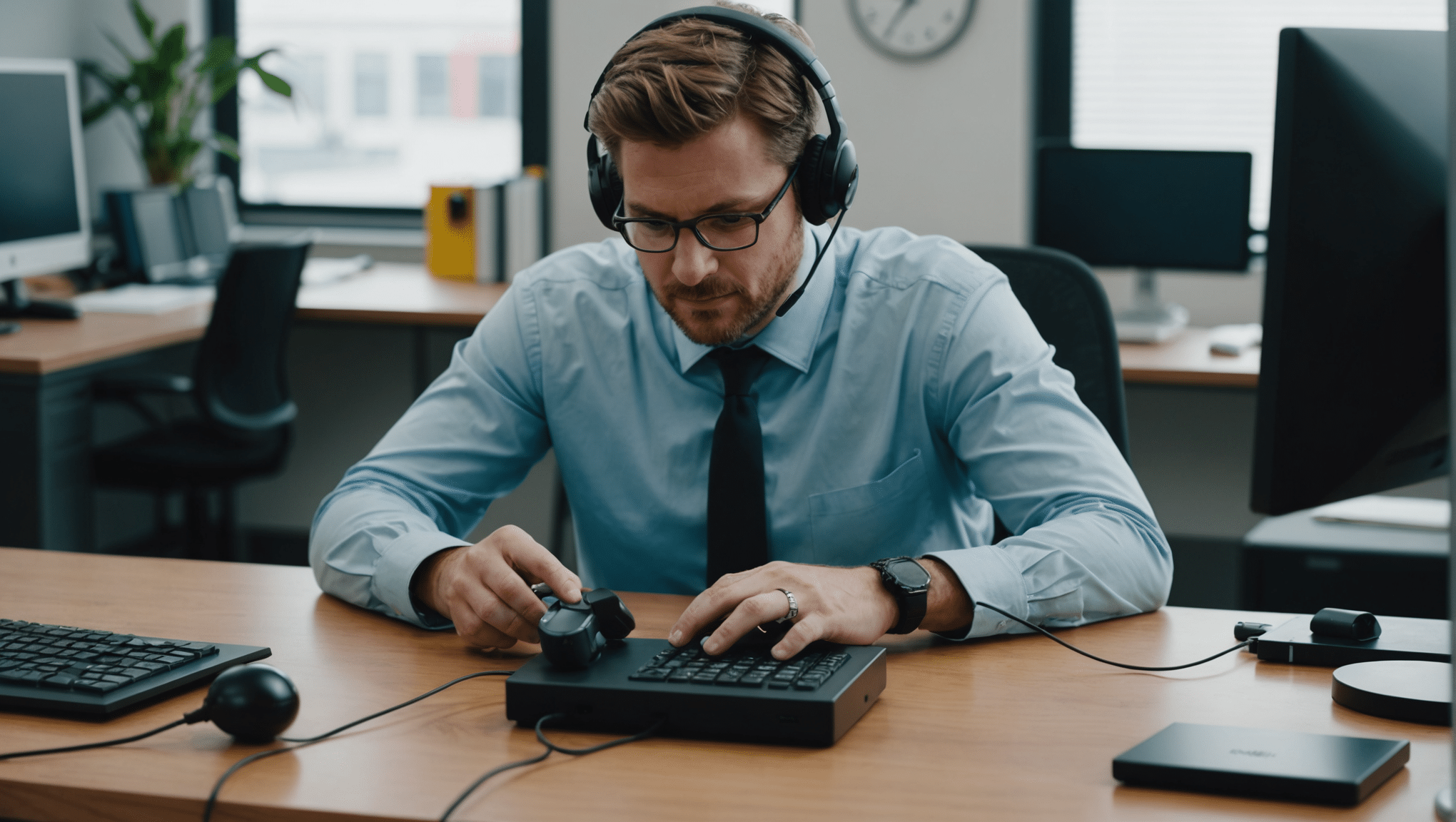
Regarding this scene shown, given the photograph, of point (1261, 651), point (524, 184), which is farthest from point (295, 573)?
point (524, 184)

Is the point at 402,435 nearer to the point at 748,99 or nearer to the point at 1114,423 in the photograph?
the point at 748,99

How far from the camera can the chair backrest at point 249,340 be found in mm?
2949

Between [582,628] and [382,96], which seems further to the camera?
[382,96]

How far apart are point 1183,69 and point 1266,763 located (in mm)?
2954

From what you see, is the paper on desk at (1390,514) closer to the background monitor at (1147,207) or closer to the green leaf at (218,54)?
the background monitor at (1147,207)

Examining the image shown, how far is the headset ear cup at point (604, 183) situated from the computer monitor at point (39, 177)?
84.3 inches

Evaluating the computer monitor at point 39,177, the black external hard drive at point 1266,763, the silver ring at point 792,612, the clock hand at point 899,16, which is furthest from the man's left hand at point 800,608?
the clock hand at point 899,16

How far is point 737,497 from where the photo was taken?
1348 millimetres

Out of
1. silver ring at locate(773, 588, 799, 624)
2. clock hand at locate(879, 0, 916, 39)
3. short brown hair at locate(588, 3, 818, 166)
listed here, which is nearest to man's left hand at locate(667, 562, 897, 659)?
silver ring at locate(773, 588, 799, 624)

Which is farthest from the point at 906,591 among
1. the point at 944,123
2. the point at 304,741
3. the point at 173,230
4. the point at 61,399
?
the point at 173,230

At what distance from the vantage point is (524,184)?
11.9ft

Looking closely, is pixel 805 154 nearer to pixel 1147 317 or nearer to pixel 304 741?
pixel 304 741

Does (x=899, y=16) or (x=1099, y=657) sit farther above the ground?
(x=899, y=16)

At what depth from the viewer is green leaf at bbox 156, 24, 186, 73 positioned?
11.9ft
